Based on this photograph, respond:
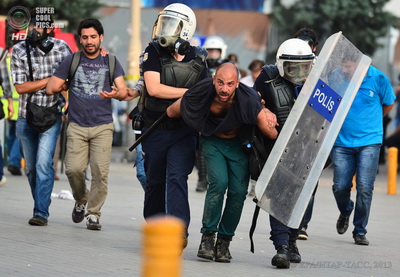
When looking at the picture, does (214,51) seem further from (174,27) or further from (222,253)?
(222,253)

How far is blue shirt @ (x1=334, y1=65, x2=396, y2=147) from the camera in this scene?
10.0m

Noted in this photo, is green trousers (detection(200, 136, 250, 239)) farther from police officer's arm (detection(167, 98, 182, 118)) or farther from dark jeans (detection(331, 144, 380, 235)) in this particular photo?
dark jeans (detection(331, 144, 380, 235))

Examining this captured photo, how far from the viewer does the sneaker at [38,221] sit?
9.68 m

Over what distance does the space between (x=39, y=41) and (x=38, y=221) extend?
63.8 inches

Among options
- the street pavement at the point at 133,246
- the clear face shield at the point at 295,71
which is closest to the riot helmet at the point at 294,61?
the clear face shield at the point at 295,71

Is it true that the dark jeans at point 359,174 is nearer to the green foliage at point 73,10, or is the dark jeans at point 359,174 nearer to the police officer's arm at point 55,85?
the police officer's arm at point 55,85

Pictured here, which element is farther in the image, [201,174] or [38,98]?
[201,174]

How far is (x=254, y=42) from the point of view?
2908 cm

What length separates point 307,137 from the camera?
7.91 meters

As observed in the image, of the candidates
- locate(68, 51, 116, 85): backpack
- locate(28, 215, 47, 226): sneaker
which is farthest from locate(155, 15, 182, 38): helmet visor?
locate(28, 215, 47, 226): sneaker

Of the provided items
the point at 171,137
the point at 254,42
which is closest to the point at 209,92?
the point at 171,137

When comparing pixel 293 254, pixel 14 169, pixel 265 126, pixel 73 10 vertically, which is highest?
pixel 265 126

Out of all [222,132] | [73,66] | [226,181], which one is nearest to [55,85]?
[73,66]

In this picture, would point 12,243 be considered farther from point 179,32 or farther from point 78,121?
point 179,32
